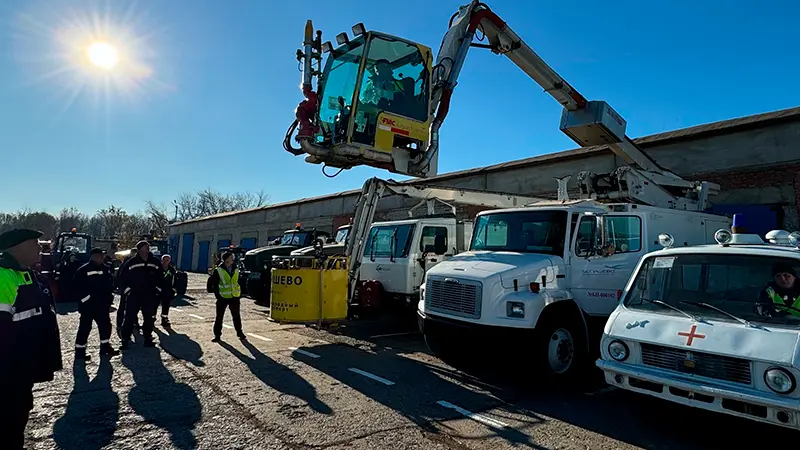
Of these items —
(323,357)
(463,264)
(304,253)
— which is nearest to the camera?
(463,264)

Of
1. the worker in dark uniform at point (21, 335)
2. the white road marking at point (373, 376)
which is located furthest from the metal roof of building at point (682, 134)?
the worker in dark uniform at point (21, 335)

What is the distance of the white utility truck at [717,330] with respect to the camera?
12.4 feet

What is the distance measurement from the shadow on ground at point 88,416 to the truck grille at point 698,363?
501 centimetres

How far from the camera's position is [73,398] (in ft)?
17.5

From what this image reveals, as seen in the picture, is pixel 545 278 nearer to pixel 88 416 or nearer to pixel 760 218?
pixel 88 416

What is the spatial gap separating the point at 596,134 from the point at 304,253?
7965 mm

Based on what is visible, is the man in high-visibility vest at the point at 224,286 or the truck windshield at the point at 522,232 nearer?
the truck windshield at the point at 522,232

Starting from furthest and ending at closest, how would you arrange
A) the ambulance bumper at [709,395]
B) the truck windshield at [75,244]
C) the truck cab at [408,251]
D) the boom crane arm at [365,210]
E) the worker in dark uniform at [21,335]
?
the truck windshield at [75,244] → the truck cab at [408,251] → the boom crane arm at [365,210] → the ambulance bumper at [709,395] → the worker in dark uniform at [21,335]

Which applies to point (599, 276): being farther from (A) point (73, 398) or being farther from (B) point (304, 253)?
(B) point (304, 253)

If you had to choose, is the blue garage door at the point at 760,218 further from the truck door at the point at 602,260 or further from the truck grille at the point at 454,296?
the truck grille at the point at 454,296

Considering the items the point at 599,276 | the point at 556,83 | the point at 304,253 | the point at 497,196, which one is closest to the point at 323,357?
the point at 599,276

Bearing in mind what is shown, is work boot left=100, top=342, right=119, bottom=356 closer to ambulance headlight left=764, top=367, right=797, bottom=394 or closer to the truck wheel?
the truck wheel

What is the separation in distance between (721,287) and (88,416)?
6.50 m

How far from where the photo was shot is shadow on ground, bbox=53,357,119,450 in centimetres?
418
